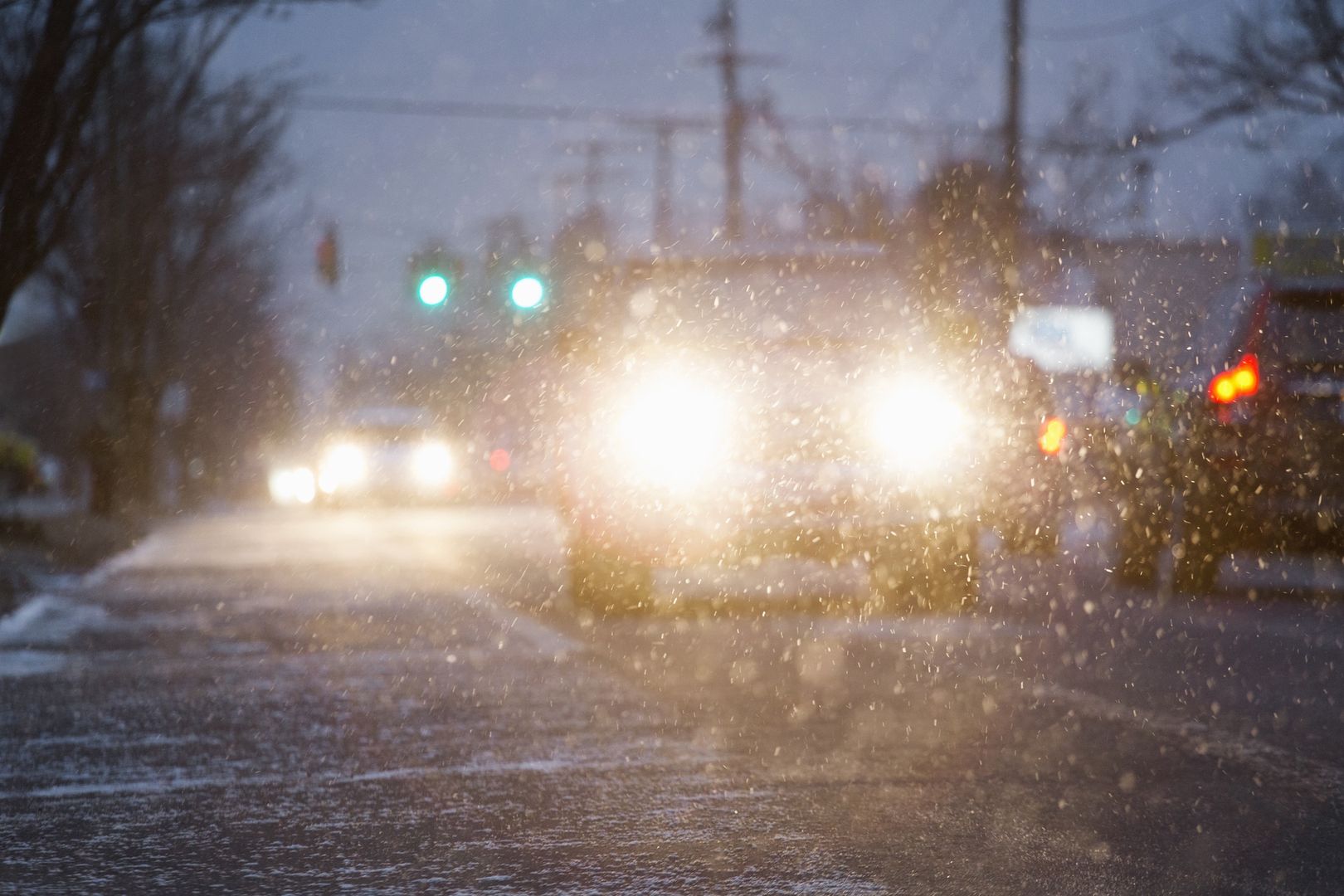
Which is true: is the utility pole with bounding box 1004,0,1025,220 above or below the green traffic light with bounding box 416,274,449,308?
above

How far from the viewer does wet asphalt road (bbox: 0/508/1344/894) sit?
5.25m

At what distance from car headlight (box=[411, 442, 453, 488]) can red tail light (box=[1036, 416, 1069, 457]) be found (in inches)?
1245

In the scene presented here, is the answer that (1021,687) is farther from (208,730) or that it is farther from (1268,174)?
(1268,174)

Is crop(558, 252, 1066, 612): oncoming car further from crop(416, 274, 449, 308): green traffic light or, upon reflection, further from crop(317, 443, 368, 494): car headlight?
crop(317, 443, 368, 494): car headlight

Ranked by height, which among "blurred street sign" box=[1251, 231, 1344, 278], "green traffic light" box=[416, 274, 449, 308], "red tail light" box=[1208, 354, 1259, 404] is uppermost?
"green traffic light" box=[416, 274, 449, 308]

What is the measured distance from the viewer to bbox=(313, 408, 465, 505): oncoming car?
4484 cm

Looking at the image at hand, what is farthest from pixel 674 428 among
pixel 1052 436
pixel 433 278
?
pixel 433 278

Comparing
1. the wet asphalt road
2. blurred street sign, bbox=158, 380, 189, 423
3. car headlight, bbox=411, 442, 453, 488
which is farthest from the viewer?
car headlight, bbox=411, 442, 453, 488

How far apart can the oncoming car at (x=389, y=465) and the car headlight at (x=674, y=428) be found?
33.2 meters

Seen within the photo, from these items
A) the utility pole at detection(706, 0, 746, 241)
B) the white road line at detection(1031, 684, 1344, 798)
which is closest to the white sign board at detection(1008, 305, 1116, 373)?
the utility pole at detection(706, 0, 746, 241)

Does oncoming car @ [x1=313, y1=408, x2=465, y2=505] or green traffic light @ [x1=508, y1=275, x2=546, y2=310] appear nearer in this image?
green traffic light @ [x1=508, y1=275, x2=546, y2=310]

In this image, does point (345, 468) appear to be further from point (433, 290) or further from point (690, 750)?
point (690, 750)

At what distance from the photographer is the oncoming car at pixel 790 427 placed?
39.2 ft

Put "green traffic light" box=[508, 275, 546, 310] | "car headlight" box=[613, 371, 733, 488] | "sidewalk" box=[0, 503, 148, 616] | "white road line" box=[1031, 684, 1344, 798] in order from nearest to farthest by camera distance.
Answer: "white road line" box=[1031, 684, 1344, 798], "car headlight" box=[613, 371, 733, 488], "sidewalk" box=[0, 503, 148, 616], "green traffic light" box=[508, 275, 546, 310]
